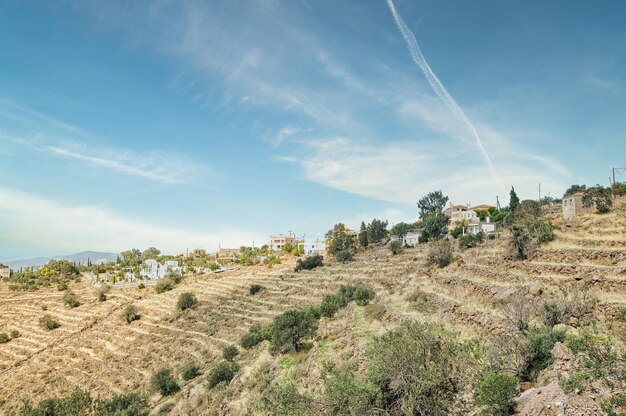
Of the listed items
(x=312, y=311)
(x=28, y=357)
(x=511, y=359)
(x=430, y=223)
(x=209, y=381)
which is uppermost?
(x=430, y=223)

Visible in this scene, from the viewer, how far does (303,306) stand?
44344 millimetres

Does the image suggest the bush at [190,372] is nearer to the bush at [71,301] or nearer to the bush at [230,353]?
the bush at [230,353]

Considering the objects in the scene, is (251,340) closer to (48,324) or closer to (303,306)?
(303,306)

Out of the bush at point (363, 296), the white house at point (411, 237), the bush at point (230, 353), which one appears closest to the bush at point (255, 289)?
the bush at point (230, 353)

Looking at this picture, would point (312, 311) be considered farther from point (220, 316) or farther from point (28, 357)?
point (28, 357)

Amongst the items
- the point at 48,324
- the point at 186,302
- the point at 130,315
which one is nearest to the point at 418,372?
the point at 186,302

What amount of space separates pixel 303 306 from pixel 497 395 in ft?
110

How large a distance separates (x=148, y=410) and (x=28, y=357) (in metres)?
32.4

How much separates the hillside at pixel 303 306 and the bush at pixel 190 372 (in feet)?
2.36

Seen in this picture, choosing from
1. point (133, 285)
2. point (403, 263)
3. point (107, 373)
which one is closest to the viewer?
point (107, 373)

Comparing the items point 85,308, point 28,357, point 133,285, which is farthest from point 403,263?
point 133,285

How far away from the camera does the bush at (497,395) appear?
12070mm

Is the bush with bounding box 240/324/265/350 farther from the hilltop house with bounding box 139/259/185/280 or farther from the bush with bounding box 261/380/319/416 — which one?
the hilltop house with bounding box 139/259/185/280

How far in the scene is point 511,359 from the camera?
14.9 metres
